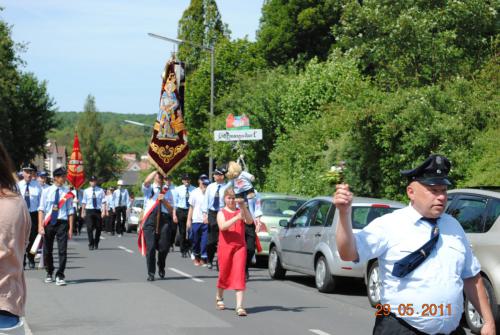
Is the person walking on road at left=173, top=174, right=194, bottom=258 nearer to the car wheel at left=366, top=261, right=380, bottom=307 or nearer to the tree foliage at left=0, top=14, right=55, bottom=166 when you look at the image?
the car wheel at left=366, top=261, right=380, bottom=307

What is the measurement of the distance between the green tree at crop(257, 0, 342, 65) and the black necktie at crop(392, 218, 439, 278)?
49302 mm

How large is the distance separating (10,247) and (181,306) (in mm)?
7782

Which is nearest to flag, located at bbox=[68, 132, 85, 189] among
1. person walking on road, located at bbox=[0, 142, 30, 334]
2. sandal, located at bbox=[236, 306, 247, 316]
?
sandal, located at bbox=[236, 306, 247, 316]

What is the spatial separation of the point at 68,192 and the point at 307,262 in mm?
4161

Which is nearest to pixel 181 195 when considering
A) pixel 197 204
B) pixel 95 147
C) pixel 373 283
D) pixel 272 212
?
pixel 197 204

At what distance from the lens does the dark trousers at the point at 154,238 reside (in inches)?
613

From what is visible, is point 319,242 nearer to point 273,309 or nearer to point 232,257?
point 273,309

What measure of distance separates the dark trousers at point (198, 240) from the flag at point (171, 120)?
1.56 metres

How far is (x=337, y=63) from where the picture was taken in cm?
3416

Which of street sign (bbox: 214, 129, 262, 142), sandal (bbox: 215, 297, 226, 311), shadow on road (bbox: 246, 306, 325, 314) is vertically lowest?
shadow on road (bbox: 246, 306, 325, 314)

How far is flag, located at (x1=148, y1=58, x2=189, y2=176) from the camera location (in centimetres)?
2031

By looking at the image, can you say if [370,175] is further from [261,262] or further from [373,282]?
[373,282]

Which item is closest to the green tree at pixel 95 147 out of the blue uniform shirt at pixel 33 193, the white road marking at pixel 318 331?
the blue uniform shirt at pixel 33 193

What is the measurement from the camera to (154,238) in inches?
615
